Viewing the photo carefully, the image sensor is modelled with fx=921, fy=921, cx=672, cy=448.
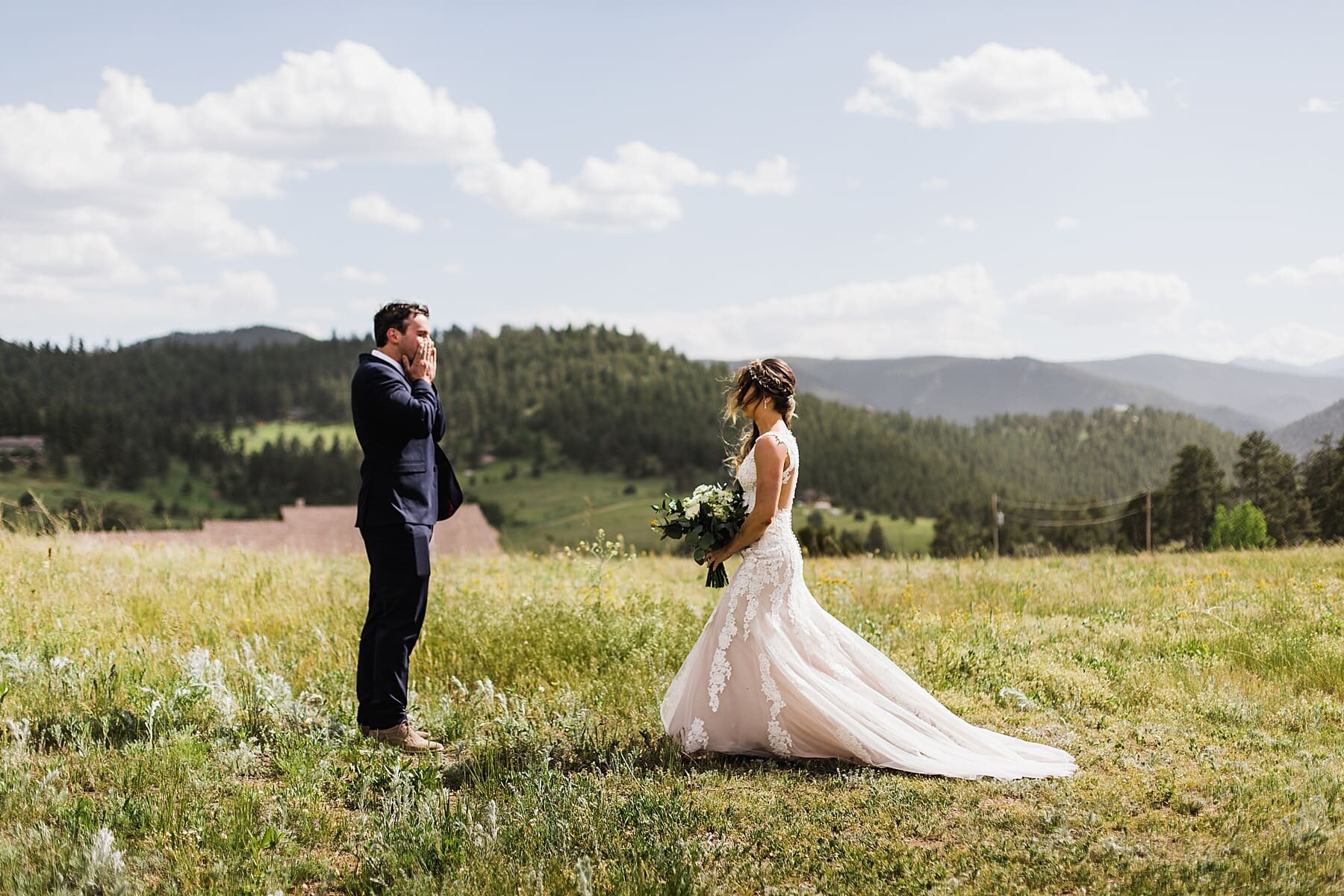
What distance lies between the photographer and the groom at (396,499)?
19.8ft

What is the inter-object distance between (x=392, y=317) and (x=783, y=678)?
3.55 meters

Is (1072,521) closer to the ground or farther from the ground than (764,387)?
closer to the ground

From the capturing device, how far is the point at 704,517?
21.0 ft

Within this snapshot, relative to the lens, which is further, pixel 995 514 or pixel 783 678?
pixel 995 514

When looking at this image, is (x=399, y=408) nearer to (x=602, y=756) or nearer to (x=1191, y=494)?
(x=602, y=756)

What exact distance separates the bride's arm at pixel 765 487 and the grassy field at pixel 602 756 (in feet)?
4.95

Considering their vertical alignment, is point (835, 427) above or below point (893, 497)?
above

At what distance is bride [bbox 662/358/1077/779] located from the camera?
19.2 feet

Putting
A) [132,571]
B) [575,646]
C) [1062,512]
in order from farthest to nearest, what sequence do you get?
1. [1062,512]
2. [132,571]
3. [575,646]

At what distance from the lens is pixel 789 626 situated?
6.22 m

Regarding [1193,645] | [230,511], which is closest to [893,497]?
[230,511]

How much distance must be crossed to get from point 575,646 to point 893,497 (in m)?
159

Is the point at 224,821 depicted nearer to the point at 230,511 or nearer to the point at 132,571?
the point at 132,571

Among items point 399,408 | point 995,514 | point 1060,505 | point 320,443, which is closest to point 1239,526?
point 995,514
